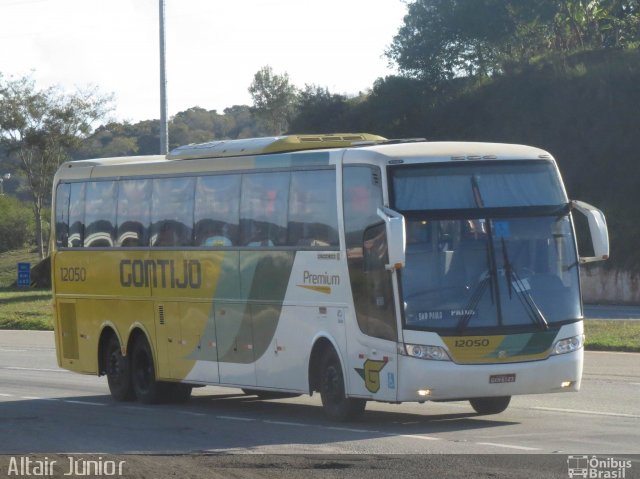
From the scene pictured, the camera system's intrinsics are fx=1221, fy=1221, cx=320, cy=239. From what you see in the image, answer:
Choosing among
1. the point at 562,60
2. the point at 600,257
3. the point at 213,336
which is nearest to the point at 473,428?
the point at 600,257

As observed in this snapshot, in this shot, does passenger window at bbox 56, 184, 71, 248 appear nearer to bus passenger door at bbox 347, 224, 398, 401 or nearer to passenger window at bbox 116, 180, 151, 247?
passenger window at bbox 116, 180, 151, 247

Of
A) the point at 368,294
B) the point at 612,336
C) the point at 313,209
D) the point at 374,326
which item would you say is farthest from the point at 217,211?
the point at 612,336

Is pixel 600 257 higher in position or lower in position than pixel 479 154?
lower

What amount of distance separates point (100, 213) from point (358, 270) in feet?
21.5

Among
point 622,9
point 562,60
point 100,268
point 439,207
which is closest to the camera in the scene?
point 439,207

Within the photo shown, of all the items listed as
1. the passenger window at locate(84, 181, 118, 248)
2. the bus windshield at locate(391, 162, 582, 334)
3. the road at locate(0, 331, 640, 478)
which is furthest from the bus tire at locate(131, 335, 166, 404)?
the bus windshield at locate(391, 162, 582, 334)

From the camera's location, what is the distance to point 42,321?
4056cm

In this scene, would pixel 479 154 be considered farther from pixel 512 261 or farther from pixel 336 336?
pixel 336 336

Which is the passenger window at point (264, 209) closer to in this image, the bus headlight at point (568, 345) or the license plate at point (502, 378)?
the license plate at point (502, 378)

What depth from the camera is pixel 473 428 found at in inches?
531

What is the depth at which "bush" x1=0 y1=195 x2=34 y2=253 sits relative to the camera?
3740 inches

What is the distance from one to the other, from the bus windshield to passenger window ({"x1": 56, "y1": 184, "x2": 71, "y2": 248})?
814cm

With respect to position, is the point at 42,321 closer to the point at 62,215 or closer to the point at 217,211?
the point at 62,215

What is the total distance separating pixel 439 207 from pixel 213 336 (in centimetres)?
455
